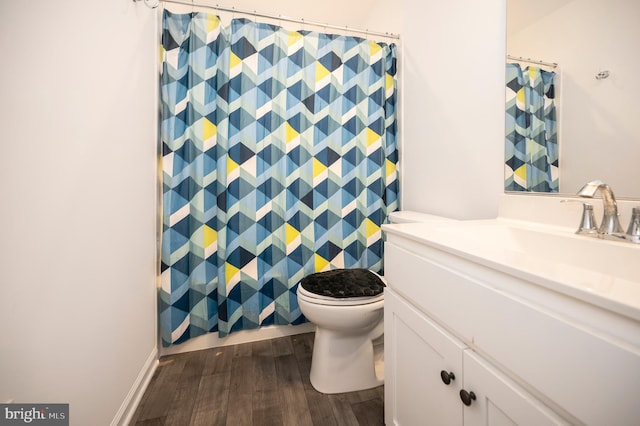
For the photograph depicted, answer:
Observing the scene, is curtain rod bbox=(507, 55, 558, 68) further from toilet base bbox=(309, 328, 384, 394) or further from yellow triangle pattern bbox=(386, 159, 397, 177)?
toilet base bbox=(309, 328, 384, 394)

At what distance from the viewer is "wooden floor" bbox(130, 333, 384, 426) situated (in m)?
1.13

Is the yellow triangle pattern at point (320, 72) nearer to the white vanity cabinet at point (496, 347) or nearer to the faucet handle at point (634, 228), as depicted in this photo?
the white vanity cabinet at point (496, 347)

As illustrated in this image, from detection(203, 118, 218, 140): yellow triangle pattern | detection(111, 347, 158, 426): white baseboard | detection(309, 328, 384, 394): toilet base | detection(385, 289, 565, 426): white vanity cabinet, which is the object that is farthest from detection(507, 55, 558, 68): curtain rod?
detection(111, 347, 158, 426): white baseboard

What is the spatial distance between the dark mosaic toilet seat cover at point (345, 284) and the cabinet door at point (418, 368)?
0.26 meters

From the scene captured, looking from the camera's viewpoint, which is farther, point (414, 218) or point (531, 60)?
point (414, 218)

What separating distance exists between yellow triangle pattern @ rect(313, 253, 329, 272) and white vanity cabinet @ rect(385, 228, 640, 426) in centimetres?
81

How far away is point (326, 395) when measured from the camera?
4.16ft

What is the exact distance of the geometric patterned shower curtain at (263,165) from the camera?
1514mm

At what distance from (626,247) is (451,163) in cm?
87

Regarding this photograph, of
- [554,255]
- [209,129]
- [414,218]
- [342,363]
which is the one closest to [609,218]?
A: [554,255]

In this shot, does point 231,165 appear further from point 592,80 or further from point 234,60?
point 592,80

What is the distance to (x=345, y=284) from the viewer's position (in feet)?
4.40

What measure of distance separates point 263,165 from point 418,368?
4.20ft

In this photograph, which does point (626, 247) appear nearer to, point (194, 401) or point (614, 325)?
point (614, 325)
